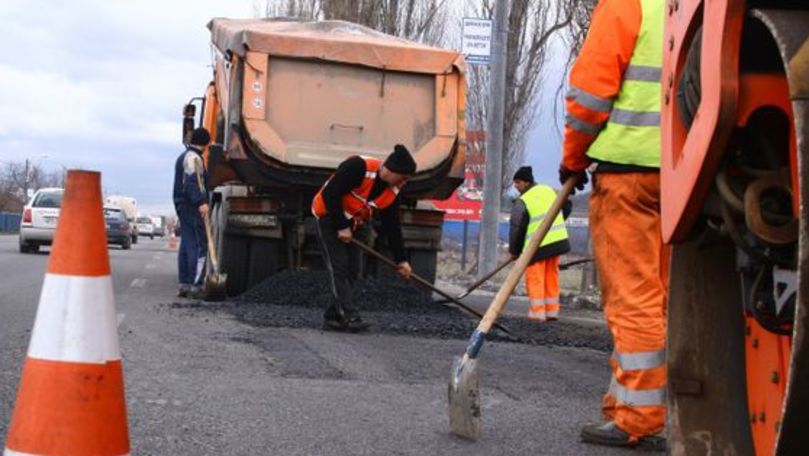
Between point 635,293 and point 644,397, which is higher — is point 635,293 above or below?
above

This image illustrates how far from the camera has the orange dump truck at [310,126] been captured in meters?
10.0

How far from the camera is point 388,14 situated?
2869 cm

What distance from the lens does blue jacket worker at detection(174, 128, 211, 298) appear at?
438 inches

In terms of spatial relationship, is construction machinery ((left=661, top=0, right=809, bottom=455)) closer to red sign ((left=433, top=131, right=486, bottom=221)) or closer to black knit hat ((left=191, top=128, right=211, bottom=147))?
black knit hat ((left=191, top=128, right=211, bottom=147))

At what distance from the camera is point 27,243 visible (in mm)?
22953

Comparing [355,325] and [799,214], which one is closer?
[799,214]

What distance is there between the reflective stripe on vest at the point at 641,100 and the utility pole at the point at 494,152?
12346mm

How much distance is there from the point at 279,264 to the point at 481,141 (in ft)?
49.3

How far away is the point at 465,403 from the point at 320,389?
1250 millimetres

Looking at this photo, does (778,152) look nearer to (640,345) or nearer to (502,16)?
(640,345)

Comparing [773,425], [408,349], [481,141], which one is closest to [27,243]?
[481,141]

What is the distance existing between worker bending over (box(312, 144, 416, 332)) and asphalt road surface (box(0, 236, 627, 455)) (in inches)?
12.1

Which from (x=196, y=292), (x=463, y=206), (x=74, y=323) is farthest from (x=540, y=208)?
(x=463, y=206)

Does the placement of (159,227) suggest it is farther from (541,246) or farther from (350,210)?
(350,210)
